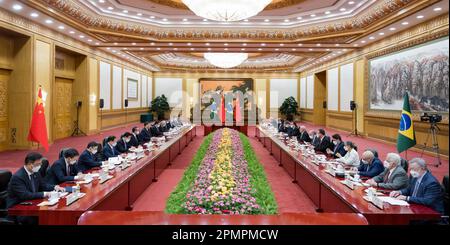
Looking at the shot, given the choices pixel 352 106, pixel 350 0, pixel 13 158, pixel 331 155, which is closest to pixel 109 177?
pixel 331 155

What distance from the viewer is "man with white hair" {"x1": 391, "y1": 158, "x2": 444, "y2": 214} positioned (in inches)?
111

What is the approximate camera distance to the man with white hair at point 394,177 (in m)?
3.51

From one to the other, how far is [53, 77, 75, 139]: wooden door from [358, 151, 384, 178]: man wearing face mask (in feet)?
31.8

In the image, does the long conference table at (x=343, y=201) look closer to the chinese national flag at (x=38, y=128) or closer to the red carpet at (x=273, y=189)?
the red carpet at (x=273, y=189)

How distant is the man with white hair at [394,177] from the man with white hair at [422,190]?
0.24 metres

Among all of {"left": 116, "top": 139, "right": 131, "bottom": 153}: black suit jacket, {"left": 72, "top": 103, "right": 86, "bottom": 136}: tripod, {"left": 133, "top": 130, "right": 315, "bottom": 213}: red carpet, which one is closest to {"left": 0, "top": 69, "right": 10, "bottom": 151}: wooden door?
{"left": 72, "top": 103, "right": 86, "bottom": 136}: tripod

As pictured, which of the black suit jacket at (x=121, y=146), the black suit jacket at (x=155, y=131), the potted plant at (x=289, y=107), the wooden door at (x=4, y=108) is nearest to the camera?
the black suit jacket at (x=121, y=146)

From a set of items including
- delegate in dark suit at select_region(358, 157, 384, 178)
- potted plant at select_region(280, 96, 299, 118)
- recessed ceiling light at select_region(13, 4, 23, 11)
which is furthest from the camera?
potted plant at select_region(280, 96, 299, 118)

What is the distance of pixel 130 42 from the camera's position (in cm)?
1150

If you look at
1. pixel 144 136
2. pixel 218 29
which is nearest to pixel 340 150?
pixel 144 136

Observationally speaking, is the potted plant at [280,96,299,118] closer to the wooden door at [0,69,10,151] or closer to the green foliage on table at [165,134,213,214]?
the green foliage on table at [165,134,213,214]

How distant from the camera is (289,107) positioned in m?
20.5

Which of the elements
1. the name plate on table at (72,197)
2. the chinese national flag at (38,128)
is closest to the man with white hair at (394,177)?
the name plate on table at (72,197)

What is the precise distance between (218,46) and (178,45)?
4.91ft
